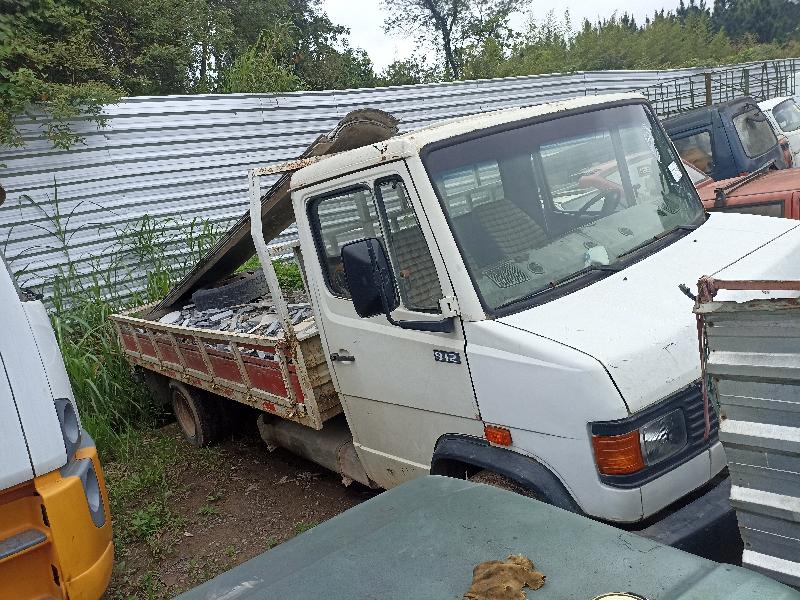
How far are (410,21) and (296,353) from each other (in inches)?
1063

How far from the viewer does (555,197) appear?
3268 mm

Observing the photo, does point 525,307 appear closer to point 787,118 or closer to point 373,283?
point 373,283

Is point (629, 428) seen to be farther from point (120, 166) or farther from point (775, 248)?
point (120, 166)

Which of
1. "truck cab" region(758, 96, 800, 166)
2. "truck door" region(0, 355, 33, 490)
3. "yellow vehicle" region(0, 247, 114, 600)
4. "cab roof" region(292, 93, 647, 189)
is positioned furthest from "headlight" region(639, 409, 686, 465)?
"truck cab" region(758, 96, 800, 166)

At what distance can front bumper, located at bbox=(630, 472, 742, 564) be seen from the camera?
237 centimetres

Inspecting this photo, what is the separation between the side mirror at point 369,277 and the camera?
3.07m

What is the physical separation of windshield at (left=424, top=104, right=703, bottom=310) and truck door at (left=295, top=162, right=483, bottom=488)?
0.69ft

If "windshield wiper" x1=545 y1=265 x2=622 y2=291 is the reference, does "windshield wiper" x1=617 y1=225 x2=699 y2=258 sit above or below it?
above

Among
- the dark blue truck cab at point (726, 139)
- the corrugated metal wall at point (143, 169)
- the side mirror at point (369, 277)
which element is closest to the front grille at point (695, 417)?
the side mirror at point (369, 277)

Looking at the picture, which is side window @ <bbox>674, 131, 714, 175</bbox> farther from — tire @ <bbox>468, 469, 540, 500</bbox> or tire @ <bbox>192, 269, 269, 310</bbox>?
tire @ <bbox>468, 469, 540, 500</bbox>

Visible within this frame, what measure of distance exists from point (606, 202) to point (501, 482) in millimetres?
1472

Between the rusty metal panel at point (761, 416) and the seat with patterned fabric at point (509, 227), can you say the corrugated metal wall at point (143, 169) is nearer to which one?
the seat with patterned fabric at point (509, 227)

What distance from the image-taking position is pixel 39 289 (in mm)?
7188

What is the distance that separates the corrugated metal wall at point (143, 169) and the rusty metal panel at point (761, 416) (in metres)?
6.17
